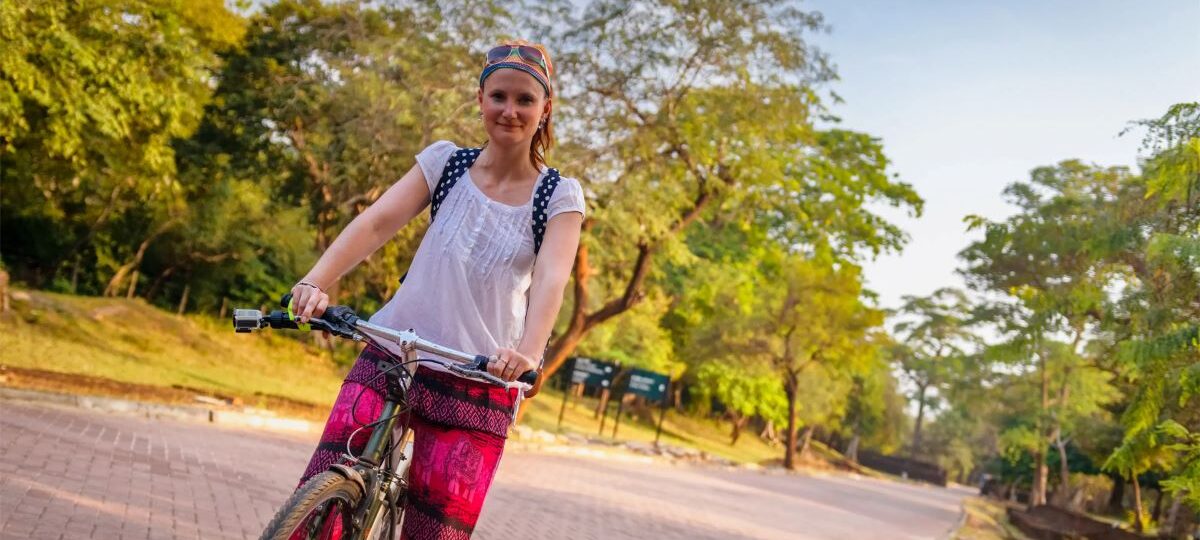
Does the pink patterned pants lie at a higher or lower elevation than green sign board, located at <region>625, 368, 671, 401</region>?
lower

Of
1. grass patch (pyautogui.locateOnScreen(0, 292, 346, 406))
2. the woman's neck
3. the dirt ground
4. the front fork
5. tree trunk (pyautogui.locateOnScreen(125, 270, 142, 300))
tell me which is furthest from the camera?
tree trunk (pyautogui.locateOnScreen(125, 270, 142, 300))

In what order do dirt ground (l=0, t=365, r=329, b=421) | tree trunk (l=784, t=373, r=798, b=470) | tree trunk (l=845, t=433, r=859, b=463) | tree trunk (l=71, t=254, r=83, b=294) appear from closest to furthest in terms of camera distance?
dirt ground (l=0, t=365, r=329, b=421) < tree trunk (l=71, t=254, r=83, b=294) < tree trunk (l=784, t=373, r=798, b=470) < tree trunk (l=845, t=433, r=859, b=463)

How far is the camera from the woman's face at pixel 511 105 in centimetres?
304

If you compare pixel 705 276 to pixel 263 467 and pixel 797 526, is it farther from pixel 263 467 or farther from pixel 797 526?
pixel 263 467

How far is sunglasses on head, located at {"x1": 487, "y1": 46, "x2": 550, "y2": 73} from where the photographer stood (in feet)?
9.97

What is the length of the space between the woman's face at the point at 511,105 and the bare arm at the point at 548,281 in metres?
0.27

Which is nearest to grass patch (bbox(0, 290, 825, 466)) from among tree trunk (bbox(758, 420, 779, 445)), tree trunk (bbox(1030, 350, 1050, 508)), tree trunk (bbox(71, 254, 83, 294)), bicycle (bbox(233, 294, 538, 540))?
tree trunk (bbox(71, 254, 83, 294))

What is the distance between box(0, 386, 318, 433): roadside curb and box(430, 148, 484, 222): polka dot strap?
30.1 ft

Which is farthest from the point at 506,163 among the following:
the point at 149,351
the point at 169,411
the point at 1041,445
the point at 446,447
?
the point at 1041,445

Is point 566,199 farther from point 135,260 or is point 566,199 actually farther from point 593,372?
point 135,260

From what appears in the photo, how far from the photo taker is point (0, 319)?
57.7ft

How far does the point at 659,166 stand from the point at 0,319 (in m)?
11.2

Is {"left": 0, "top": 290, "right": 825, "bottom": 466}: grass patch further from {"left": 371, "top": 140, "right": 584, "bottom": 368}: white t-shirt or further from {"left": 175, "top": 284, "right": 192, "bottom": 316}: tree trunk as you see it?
{"left": 371, "top": 140, "right": 584, "bottom": 368}: white t-shirt

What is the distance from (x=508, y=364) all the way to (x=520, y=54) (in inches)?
36.4
